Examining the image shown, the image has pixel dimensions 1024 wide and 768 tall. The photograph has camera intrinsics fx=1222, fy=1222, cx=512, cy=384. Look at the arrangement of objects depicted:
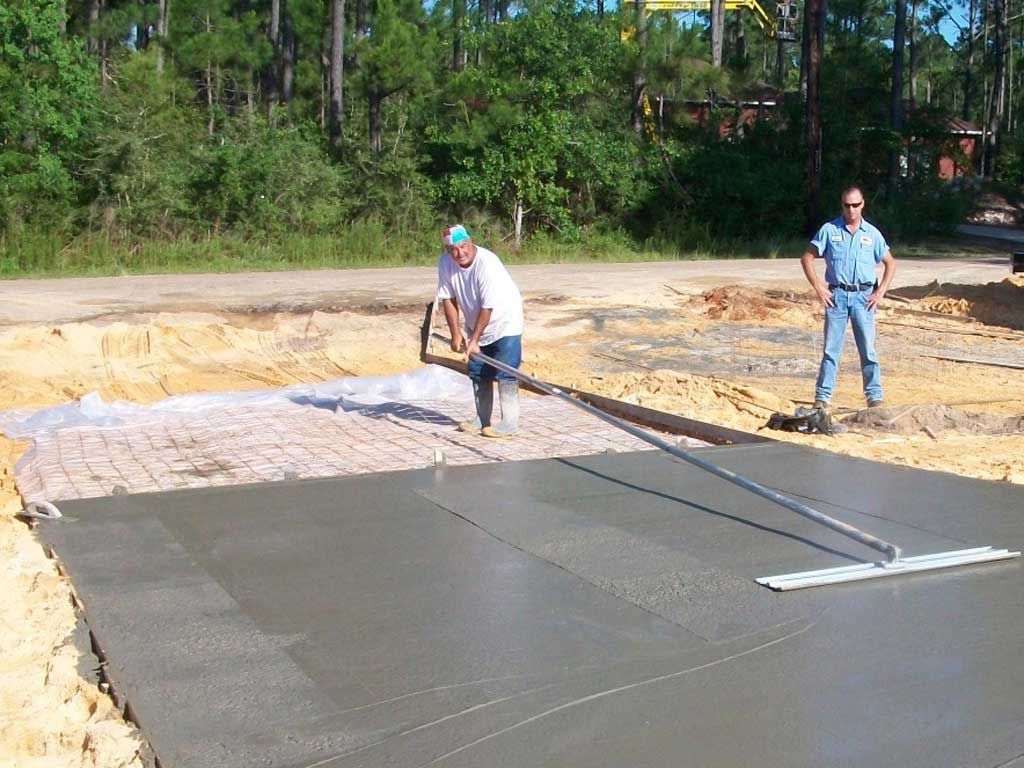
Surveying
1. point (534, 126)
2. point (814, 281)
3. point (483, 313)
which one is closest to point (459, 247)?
point (483, 313)

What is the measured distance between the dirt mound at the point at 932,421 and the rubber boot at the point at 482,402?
2.80 m

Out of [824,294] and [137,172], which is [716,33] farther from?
[824,294]

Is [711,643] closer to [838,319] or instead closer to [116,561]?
[116,561]

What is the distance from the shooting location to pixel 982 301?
18.5m

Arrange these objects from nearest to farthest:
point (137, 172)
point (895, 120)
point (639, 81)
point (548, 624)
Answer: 1. point (548, 624)
2. point (137, 172)
3. point (639, 81)
4. point (895, 120)

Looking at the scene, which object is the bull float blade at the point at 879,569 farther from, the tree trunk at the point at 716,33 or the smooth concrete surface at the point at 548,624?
the tree trunk at the point at 716,33

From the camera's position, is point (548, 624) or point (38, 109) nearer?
point (548, 624)

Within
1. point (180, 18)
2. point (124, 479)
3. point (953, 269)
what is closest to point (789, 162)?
point (953, 269)

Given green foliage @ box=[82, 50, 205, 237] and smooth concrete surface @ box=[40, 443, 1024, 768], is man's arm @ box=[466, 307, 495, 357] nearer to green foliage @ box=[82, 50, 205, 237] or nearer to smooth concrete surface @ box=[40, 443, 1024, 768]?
smooth concrete surface @ box=[40, 443, 1024, 768]

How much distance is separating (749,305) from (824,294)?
26.8ft

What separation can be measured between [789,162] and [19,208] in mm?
20046

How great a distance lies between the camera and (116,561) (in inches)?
227

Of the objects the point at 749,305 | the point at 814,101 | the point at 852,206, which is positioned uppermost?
the point at 814,101

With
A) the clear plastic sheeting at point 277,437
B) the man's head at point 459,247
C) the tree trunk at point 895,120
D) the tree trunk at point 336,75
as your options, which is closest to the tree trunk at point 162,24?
the tree trunk at point 336,75
